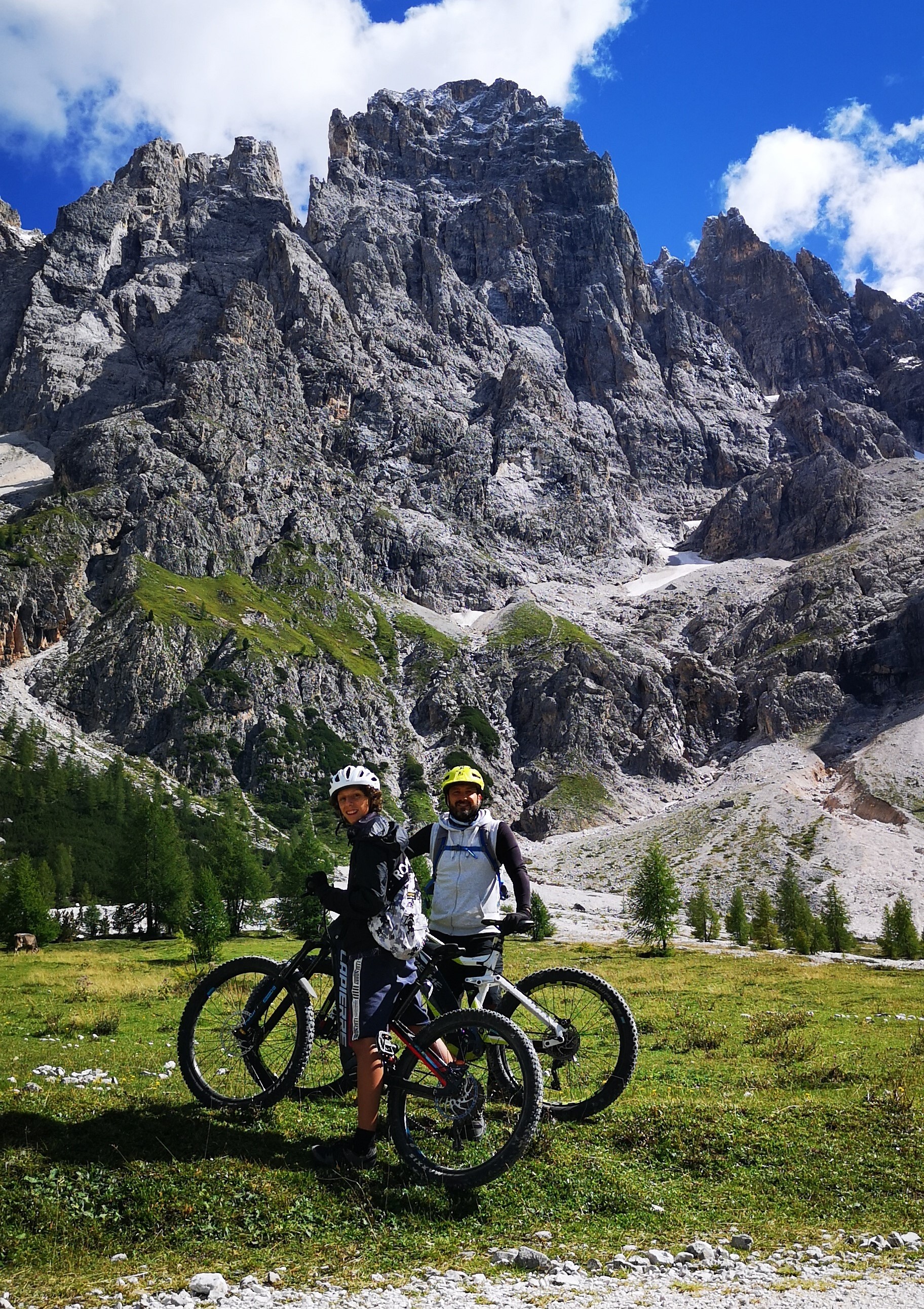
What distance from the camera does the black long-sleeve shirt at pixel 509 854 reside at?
993cm

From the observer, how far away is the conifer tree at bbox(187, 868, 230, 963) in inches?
1577

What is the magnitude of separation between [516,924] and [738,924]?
309 feet

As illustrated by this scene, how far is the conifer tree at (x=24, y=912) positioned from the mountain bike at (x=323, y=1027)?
58044 mm

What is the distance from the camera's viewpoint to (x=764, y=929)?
9269cm

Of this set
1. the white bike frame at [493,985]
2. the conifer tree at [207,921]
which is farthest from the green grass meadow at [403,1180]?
the conifer tree at [207,921]

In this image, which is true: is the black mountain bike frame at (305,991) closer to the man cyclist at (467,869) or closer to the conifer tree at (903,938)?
the man cyclist at (467,869)

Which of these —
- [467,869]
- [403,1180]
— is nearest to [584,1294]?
[403,1180]

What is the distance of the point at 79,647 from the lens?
617ft

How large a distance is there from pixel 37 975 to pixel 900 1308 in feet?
Result: 106

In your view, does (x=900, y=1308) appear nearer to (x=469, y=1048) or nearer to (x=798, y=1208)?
(x=798, y=1208)

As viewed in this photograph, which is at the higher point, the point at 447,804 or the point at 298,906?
the point at 447,804

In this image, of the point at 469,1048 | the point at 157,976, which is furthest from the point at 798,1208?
the point at 157,976

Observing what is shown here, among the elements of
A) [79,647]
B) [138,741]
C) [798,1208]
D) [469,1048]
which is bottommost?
[798,1208]

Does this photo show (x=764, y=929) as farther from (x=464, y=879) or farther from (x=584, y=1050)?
(x=464, y=879)
